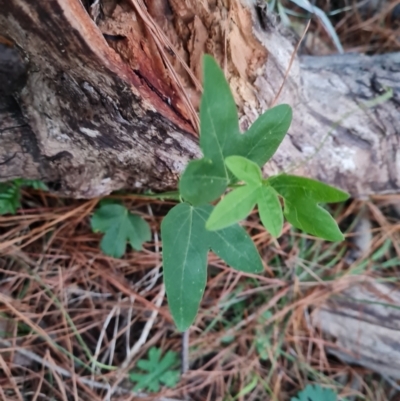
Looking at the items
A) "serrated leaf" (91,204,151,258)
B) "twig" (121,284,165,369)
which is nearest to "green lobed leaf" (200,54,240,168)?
"serrated leaf" (91,204,151,258)

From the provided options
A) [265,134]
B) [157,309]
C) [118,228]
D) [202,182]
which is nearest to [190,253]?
[202,182]

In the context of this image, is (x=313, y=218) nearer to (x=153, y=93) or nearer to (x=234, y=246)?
(x=234, y=246)

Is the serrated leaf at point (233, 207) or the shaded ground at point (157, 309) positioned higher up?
the serrated leaf at point (233, 207)

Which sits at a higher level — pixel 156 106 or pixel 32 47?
pixel 32 47

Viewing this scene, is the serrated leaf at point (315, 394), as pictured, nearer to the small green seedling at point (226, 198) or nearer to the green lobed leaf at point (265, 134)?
the small green seedling at point (226, 198)

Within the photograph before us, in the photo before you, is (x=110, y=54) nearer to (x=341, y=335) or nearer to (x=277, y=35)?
(x=277, y=35)

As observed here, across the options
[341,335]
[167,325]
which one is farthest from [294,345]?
[167,325]

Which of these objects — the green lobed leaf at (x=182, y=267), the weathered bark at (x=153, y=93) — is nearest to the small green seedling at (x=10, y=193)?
the weathered bark at (x=153, y=93)
